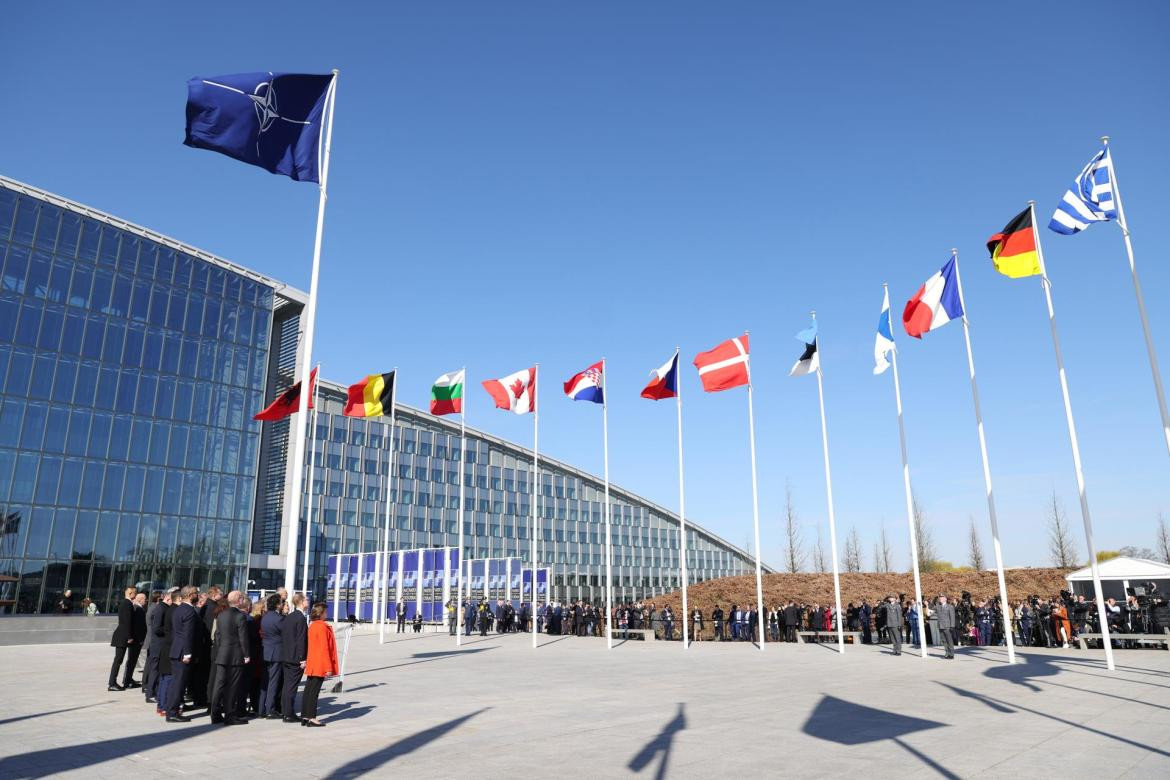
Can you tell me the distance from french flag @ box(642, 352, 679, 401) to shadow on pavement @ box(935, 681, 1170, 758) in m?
15.6

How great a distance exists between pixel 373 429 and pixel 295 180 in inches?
2796

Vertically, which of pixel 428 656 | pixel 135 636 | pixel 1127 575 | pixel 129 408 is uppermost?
pixel 129 408

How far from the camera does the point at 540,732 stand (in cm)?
1128

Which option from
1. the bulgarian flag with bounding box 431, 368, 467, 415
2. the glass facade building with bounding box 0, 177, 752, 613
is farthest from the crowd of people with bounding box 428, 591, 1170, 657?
the bulgarian flag with bounding box 431, 368, 467, 415

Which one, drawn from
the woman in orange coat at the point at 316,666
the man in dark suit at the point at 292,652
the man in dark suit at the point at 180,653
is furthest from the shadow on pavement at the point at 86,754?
the woman in orange coat at the point at 316,666

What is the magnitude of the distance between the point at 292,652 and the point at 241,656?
2.41 ft

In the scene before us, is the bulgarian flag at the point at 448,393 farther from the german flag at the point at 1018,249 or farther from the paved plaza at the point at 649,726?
the german flag at the point at 1018,249

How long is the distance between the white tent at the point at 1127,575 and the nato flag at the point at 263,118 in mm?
34617

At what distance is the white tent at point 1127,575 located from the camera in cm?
3438

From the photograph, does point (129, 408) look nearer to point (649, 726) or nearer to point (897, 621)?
point (897, 621)

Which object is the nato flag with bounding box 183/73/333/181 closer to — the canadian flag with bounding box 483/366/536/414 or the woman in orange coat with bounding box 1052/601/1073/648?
the canadian flag with bounding box 483/366/536/414

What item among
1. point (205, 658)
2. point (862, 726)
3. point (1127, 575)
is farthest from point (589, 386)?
point (1127, 575)

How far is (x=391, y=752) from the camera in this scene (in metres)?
9.84

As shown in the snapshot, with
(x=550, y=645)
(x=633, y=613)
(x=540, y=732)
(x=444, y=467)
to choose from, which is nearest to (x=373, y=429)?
(x=444, y=467)
